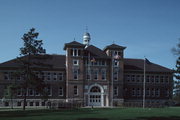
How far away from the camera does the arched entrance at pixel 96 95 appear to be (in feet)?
198

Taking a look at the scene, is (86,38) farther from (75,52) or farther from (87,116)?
(87,116)

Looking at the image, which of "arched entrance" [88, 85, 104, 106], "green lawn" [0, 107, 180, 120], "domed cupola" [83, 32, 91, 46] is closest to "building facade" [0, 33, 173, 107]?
"arched entrance" [88, 85, 104, 106]

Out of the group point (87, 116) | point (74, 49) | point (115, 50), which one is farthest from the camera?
point (115, 50)

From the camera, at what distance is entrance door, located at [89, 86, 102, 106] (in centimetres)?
6041

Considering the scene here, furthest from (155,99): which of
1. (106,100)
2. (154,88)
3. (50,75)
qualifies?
(50,75)

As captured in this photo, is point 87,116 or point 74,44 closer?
Answer: point 87,116

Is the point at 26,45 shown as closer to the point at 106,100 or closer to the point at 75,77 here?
the point at 75,77

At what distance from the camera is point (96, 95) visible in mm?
60781

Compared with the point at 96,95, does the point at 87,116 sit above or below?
below

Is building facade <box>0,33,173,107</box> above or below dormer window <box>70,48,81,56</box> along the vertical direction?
below

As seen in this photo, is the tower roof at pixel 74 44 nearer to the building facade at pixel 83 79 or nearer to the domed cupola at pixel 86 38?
the building facade at pixel 83 79

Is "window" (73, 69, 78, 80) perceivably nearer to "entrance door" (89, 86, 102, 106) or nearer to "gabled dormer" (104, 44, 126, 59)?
"entrance door" (89, 86, 102, 106)

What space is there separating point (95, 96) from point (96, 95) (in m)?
0.30

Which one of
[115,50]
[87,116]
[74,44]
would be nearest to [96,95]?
[115,50]
